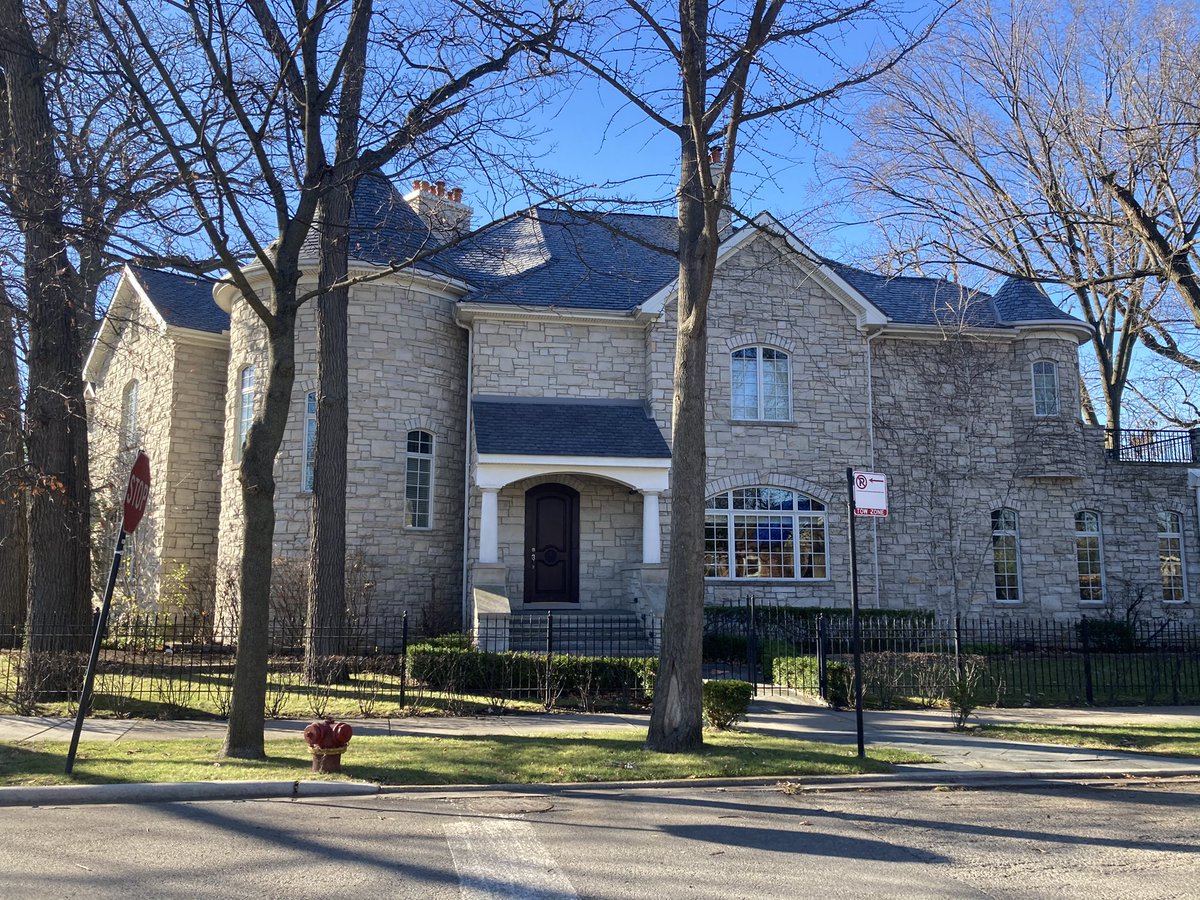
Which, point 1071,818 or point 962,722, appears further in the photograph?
point 962,722

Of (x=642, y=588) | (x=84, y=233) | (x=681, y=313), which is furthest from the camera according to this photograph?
(x=642, y=588)

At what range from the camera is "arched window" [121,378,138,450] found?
939 inches

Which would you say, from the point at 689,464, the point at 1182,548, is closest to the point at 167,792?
the point at 689,464

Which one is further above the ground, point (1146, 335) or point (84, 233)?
point (1146, 335)

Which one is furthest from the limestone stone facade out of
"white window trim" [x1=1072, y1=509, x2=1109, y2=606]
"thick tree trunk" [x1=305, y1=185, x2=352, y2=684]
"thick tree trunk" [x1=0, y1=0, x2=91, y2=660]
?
"white window trim" [x1=1072, y1=509, x2=1109, y2=606]

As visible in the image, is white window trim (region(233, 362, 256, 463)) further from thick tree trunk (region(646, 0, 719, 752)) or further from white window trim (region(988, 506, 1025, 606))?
white window trim (region(988, 506, 1025, 606))

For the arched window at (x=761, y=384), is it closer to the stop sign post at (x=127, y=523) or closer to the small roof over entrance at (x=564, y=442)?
Answer: the small roof over entrance at (x=564, y=442)

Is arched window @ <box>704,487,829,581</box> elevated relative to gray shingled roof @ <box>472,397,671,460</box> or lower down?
lower down

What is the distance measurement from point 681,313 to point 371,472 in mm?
10107

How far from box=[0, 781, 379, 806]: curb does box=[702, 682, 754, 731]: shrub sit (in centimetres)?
441

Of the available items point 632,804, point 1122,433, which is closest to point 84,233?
point 632,804

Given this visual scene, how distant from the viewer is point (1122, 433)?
25.7 metres

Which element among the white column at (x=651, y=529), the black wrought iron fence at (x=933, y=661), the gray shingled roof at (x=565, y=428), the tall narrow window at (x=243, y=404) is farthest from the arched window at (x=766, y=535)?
the tall narrow window at (x=243, y=404)

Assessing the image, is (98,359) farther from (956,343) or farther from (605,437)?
(956,343)
